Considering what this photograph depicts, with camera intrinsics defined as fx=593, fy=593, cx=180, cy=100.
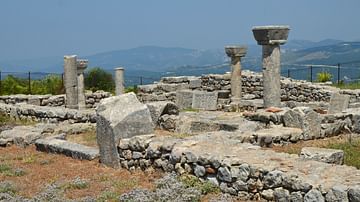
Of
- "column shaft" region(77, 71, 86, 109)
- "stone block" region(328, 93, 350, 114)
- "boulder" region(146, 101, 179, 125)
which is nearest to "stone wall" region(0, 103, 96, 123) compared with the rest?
"boulder" region(146, 101, 179, 125)

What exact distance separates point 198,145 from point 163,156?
2.43ft

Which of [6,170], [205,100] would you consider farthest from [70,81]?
[6,170]

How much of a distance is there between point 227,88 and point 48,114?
37.8 feet

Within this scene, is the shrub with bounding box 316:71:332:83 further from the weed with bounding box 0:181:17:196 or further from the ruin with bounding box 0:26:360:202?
the weed with bounding box 0:181:17:196

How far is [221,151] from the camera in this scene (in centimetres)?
958

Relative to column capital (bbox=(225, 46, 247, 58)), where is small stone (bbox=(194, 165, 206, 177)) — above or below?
below

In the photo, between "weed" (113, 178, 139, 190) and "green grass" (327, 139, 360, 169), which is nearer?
"weed" (113, 178, 139, 190)

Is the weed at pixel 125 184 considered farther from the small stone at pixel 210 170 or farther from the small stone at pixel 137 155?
the small stone at pixel 210 170

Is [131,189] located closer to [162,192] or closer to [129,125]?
[162,192]

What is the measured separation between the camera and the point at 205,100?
967 inches

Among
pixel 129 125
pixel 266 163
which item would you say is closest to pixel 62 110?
pixel 129 125

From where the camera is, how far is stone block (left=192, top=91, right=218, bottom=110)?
2447cm

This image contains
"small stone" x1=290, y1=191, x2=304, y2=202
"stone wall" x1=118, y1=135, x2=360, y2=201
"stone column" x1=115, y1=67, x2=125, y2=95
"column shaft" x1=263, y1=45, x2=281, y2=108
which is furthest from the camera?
"stone column" x1=115, y1=67, x2=125, y2=95

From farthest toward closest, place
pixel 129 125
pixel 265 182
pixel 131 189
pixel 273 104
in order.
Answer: pixel 273 104 → pixel 129 125 → pixel 131 189 → pixel 265 182
